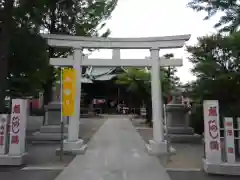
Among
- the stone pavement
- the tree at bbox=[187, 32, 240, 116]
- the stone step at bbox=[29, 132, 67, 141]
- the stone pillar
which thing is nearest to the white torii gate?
the stone pillar

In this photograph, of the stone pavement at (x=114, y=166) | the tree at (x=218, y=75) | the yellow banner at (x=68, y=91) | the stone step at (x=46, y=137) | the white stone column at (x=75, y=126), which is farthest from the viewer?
the stone step at (x=46, y=137)

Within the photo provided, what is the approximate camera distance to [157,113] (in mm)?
10531

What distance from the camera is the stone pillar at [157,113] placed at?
10.2 metres

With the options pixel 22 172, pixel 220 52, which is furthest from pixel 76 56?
pixel 220 52

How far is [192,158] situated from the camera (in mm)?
9531

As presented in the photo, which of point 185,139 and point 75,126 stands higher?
point 75,126

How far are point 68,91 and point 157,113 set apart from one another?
327cm

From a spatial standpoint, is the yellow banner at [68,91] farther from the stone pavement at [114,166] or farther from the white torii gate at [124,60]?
the stone pavement at [114,166]

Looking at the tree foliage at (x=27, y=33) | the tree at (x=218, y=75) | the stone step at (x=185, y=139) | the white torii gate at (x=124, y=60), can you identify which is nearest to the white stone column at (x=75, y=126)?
the white torii gate at (x=124, y=60)

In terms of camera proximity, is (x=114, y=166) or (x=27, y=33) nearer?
(x=114, y=166)

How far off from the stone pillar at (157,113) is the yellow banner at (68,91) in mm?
2944

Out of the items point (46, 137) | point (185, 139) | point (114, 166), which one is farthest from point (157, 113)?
point (46, 137)

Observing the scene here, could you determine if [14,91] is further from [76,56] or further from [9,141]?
[9,141]

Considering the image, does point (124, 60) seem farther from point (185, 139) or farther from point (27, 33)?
point (185, 139)
